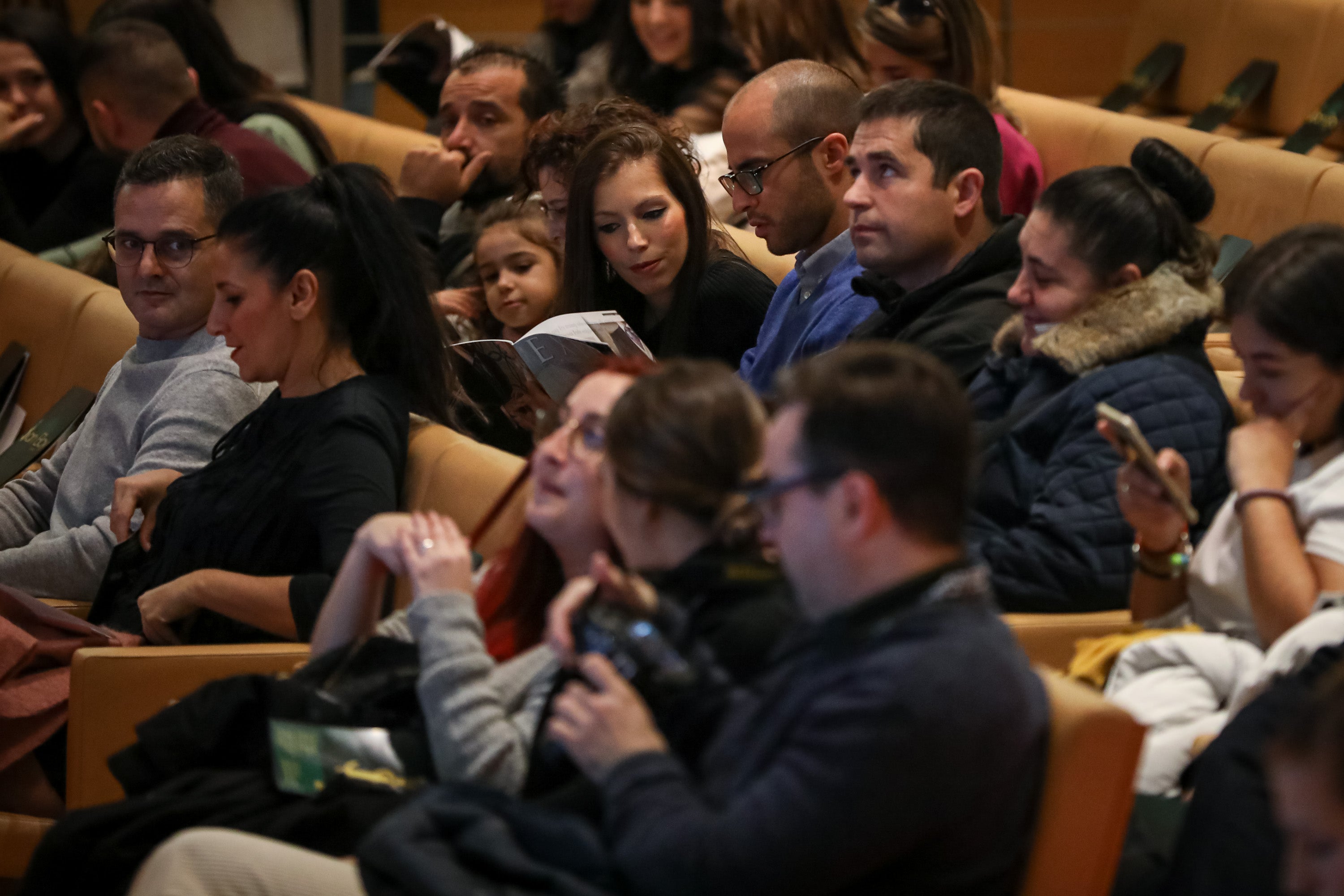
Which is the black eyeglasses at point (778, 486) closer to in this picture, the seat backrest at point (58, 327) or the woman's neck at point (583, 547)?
the woman's neck at point (583, 547)

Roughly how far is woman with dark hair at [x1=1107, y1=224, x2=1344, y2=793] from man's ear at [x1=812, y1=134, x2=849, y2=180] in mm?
1201

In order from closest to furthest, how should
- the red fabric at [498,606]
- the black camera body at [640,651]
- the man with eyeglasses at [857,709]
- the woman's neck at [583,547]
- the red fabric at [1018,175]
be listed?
1. the man with eyeglasses at [857,709]
2. the black camera body at [640,651]
3. the woman's neck at [583,547]
4. the red fabric at [498,606]
5. the red fabric at [1018,175]

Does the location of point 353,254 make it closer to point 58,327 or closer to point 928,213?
point 928,213

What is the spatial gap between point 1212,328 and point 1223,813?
Result: 2094 mm

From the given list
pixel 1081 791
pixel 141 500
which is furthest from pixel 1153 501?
pixel 141 500

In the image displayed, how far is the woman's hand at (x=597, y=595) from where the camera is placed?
60.1 inches

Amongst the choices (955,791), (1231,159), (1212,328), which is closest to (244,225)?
(955,791)

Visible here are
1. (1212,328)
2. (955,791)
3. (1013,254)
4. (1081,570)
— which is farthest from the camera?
(1212,328)

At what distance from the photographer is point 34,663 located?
2416 mm

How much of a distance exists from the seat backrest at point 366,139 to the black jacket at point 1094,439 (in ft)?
8.67

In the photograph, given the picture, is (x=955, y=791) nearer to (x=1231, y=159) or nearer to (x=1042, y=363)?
(x=1042, y=363)

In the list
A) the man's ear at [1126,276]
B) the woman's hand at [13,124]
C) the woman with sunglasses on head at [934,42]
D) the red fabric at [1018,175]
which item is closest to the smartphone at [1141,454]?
the man's ear at [1126,276]

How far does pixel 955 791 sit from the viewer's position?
134 centimetres

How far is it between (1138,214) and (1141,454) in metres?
0.47
